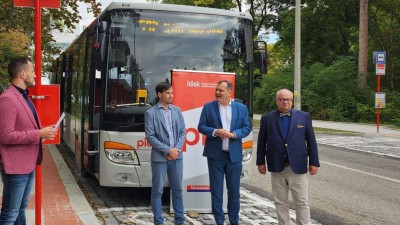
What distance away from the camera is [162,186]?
5.92 metres

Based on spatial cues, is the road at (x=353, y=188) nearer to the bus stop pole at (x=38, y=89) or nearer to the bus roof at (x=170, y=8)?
the bus roof at (x=170, y=8)

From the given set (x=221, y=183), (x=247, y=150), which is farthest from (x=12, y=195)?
(x=247, y=150)

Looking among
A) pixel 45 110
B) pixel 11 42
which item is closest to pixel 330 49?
pixel 11 42

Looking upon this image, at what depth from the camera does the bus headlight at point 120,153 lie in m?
7.02

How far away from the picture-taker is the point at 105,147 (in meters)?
7.06

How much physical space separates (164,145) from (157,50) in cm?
199

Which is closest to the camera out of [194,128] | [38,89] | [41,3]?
[38,89]

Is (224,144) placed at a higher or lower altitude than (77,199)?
higher

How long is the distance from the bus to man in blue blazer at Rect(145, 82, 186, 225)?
1168 millimetres

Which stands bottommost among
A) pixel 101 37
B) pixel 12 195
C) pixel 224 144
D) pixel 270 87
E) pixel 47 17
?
pixel 12 195

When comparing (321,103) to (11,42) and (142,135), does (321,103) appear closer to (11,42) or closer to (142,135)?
(11,42)

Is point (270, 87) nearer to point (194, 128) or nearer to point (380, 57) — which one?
point (380, 57)

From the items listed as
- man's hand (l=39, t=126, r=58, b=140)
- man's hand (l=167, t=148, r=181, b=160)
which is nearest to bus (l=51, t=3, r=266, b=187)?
man's hand (l=167, t=148, r=181, b=160)

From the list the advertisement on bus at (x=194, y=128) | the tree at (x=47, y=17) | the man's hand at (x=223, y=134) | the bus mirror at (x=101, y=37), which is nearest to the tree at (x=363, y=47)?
the tree at (x=47, y=17)
